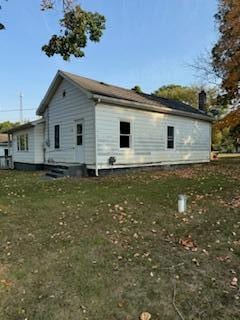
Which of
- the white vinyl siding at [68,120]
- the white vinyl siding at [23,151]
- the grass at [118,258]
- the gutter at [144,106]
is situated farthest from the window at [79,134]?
the grass at [118,258]

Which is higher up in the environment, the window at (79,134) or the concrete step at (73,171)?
the window at (79,134)

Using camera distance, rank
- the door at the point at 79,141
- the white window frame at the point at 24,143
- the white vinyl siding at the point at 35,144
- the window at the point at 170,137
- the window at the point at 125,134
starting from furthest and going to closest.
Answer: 1. the white window frame at the point at 24,143
2. the white vinyl siding at the point at 35,144
3. the window at the point at 170,137
4. the window at the point at 125,134
5. the door at the point at 79,141

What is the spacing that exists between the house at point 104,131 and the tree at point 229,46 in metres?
2.71

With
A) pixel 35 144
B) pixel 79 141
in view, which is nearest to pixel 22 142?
pixel 35 144

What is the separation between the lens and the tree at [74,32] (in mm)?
9133

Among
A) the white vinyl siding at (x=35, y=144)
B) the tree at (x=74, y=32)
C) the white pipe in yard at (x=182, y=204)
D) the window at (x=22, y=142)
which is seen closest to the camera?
the white pipe in yard at (x=182, y=204)

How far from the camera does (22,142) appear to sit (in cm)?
2166

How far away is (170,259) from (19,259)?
2.25 m

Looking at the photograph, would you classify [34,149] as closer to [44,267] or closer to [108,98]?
[108,98]

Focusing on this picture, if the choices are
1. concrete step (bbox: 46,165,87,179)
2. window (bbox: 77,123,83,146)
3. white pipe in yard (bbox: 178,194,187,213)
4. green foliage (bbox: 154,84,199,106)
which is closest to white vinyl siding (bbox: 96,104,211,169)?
concrete step (bbox: 46,165,87,179)

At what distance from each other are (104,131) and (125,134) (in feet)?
4.92

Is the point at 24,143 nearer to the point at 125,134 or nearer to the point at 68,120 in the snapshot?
the point at 68,120

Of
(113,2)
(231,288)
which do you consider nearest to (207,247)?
(231,288)

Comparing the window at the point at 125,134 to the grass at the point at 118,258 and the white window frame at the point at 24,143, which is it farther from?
the white window frame at the point at 24,143
